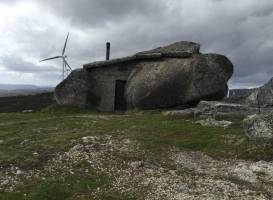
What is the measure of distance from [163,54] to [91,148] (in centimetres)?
2136

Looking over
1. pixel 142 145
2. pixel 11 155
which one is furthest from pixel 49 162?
pixel 142 145

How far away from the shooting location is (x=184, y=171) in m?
19.0

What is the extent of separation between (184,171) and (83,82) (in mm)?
24544

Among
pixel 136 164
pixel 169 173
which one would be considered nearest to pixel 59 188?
pixel 136 164

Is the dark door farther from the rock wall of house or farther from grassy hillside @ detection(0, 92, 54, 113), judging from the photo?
grassy hillside @ detection(0, 92, 54, 113)

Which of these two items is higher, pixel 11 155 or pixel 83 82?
pixel 83 82

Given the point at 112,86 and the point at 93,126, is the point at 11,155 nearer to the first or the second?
the point at 93,126

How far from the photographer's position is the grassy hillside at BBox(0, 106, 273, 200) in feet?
55.3

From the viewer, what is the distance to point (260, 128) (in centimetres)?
2252

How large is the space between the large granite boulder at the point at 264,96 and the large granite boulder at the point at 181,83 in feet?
19.2

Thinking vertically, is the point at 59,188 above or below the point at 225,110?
below

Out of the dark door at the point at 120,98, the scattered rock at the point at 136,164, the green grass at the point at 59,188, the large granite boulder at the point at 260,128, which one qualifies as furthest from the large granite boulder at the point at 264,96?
the green grass at the point at 59,188

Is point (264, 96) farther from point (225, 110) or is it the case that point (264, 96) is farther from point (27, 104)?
point (27, 104)

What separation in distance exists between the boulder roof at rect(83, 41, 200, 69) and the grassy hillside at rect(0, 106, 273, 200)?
36.1ft
